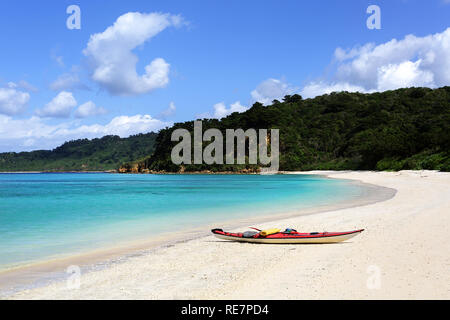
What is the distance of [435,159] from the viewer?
182 feet

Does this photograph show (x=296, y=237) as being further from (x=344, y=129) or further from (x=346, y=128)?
(x=346, y=128)

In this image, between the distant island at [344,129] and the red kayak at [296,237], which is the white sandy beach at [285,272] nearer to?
the red kayak at [296,237]

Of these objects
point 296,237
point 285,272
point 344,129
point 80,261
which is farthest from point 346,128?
point 285,272

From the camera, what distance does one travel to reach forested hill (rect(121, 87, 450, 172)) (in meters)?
76.1

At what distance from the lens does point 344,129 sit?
132250mm

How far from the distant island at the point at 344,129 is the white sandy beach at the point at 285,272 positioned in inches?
2380

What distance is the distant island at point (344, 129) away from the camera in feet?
251

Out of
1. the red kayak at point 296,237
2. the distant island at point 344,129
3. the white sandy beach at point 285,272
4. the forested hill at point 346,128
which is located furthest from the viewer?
the distant island at point 344,129

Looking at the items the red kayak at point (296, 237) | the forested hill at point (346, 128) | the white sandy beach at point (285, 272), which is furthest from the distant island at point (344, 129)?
the white sandy beach at point (285, 272)

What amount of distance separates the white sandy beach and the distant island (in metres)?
60.4

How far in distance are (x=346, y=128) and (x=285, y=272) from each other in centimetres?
13201

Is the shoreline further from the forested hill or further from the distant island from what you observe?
the distant island
